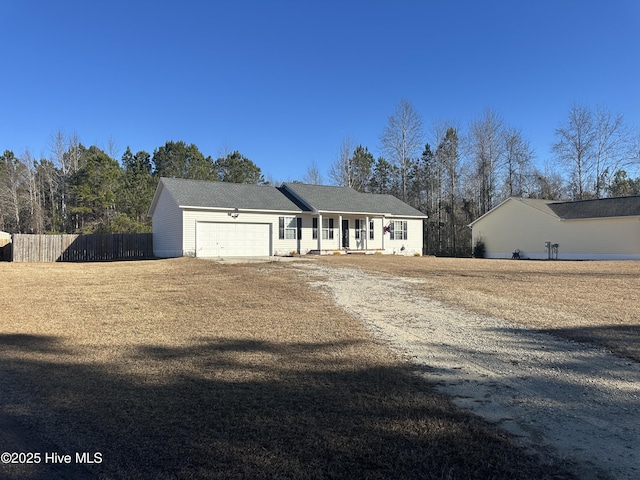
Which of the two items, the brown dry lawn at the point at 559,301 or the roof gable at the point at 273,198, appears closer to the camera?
the brown dry lawn at the point at 559,301

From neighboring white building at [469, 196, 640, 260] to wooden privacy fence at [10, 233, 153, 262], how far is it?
2523 centimetres

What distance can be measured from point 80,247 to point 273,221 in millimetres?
11361

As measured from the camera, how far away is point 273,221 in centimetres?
2548

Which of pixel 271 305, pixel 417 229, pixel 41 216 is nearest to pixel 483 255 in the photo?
pixel 417 229

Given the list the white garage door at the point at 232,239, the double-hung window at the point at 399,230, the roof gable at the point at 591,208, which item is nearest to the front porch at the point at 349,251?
the double-hung window at the point at 399,230

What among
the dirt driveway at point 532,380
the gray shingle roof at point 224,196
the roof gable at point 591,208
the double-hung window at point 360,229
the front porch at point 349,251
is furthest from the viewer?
the double-hung window at point 360,229

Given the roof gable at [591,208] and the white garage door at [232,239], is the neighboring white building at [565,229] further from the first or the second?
the white garage door at [232,239]

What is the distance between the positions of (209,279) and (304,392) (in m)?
9.98

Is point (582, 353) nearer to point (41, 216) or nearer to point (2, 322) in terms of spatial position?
point (2, 322)

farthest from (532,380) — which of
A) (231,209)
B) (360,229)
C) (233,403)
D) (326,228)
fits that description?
(360,229)

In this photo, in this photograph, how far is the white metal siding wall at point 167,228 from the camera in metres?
23.4

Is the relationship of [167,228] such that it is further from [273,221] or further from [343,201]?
[343,201]

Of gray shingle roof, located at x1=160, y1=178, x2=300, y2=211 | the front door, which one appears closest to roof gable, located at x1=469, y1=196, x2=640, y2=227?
the front door

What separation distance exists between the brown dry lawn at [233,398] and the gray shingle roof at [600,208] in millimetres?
22589
